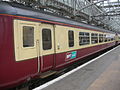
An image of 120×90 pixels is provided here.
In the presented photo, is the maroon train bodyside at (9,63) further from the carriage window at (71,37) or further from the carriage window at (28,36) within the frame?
the carriage window at (71,37)

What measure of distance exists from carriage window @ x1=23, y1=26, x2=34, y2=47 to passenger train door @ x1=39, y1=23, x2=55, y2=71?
43 centimetres

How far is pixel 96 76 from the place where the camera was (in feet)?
20.1

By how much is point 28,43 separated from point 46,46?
0.95 meters

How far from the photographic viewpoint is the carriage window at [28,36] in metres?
4.71

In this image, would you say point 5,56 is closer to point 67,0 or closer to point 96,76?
point 96,76

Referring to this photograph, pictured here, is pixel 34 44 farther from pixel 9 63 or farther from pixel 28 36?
pixel 9 63

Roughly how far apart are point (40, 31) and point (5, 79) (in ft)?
6.77

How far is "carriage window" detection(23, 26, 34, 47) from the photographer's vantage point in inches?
185

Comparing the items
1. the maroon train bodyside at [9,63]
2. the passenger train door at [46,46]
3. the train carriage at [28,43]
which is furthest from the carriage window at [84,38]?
the maroon train bodyside at [9,63]

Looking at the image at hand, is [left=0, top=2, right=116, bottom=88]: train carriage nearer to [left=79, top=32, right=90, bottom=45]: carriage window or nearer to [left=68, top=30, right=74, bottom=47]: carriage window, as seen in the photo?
[left=68, top=30, right=74, bottom=47]: carriage window

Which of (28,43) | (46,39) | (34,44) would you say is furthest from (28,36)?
(46,39)

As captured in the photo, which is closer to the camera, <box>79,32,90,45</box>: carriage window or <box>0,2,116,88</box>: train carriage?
<box>0,2,116,88</box>: train carriage

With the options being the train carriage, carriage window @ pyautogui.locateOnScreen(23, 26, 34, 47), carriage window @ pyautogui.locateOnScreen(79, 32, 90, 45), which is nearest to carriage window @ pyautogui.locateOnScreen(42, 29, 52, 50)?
the train carriage

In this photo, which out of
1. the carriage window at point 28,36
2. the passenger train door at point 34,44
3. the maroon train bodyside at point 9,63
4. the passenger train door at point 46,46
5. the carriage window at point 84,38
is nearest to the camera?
the maroon train bodyside at point 9,63
